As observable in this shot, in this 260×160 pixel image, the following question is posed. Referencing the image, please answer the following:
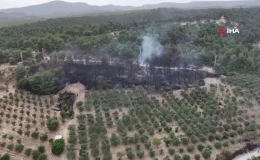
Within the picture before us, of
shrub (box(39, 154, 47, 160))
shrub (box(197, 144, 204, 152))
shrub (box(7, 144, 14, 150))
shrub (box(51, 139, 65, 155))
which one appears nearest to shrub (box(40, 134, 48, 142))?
shrub (box(51, 139, 65, 155))

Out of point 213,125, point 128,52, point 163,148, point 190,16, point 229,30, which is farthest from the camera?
point 190,16

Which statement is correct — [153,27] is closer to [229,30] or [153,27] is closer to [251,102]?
[229,30]

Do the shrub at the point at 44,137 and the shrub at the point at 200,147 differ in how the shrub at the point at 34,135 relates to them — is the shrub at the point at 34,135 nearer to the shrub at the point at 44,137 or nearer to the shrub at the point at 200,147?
the shrub at the point at 44,137

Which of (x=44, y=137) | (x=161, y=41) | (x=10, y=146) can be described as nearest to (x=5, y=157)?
(x=10, y=146)

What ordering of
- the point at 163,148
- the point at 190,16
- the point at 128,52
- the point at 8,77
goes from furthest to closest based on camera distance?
the point at 190,16 → the point at 128,52 → the point at 8,77 → the point at 163,148

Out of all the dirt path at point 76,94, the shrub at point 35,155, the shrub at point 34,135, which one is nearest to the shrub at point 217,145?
the dirt path at point 76,94

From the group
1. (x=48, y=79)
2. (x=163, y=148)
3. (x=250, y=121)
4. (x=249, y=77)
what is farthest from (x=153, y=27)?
(x=163, y=148)

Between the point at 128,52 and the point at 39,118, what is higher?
the point at 128,52
